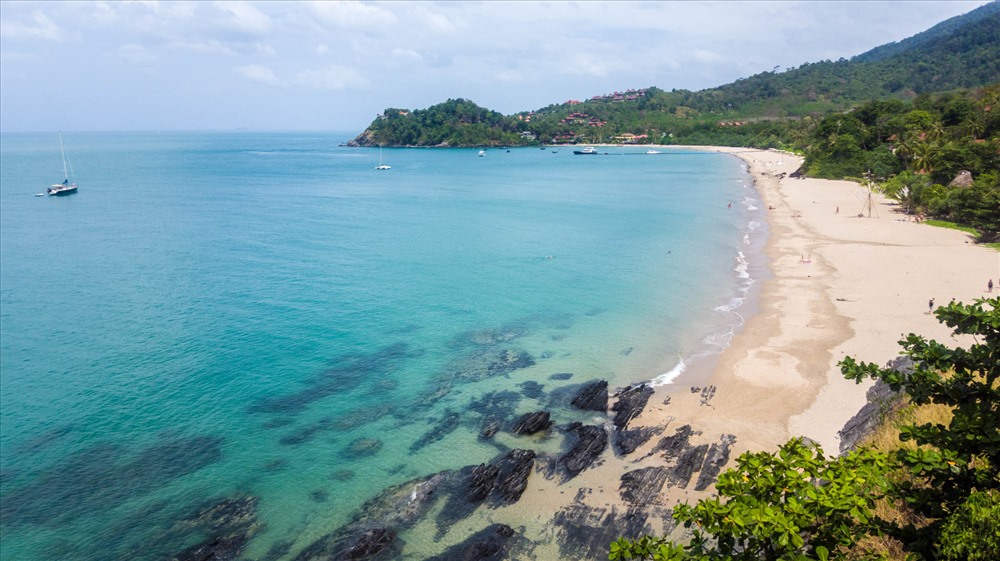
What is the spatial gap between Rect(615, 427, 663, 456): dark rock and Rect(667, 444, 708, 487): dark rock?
2003 millimetres

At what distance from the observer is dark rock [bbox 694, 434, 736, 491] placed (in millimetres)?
22141

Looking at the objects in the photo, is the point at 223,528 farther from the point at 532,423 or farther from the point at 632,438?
the point at 632,438

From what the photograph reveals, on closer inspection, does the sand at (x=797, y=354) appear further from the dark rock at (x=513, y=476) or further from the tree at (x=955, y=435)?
the tree at (x=955, y=435)

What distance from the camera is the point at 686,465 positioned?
2309 cm

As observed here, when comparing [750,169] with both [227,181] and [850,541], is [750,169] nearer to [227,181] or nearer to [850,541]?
[227,181]

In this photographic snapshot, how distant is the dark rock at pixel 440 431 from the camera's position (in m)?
26.3

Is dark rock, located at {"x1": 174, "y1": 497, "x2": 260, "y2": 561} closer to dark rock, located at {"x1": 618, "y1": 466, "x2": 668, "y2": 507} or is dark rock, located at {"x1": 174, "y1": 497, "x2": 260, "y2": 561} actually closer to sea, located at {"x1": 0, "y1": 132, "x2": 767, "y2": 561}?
sea, located at {"x1": 0, "y1": 132, "x2": 767, "y2": 561}

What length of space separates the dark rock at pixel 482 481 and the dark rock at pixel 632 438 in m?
5.96

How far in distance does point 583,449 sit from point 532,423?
305cm

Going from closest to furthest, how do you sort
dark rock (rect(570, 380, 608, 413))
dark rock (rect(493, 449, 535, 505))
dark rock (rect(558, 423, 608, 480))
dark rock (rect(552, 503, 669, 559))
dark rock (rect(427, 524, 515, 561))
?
dark rock (rect(427, 524, 515, 561)) < dark rock (rect(552, 503, 669, 559)) < dark rock (rect(493, 449, 535, 505)) < dark rock (rect(558, 423, 608, 480)) < dark rock (rect(570, 380, 608, 413))

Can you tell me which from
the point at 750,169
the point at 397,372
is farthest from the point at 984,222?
the point at 750,169

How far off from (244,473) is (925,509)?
24351 mm

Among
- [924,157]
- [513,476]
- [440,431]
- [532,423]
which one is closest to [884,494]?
[513,476]

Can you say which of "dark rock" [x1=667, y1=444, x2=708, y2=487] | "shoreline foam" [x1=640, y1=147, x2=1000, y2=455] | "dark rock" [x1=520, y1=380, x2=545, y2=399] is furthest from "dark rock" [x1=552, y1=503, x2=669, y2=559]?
"dark rock" [x1=520, y1=380, x2=545, y2=399]
